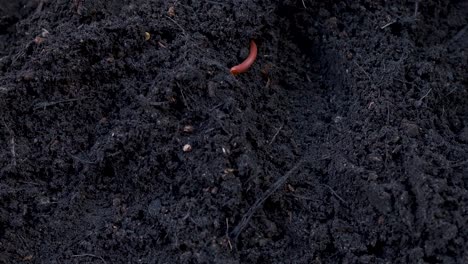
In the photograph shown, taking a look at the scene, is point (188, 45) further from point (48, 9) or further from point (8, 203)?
point (8, 203)

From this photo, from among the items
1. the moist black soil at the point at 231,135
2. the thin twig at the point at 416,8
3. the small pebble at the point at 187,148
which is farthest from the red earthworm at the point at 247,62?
the thin twig at the point at 416,8

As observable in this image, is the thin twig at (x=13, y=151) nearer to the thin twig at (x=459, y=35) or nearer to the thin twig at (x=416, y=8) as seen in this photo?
the thin twig at (x=416, y=8)

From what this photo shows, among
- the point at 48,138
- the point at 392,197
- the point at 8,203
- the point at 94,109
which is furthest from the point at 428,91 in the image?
the point at 8,203

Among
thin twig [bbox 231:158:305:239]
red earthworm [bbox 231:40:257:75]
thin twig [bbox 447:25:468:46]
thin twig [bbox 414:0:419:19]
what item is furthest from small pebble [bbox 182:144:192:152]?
thin twig [bbox 447:25:468:46]

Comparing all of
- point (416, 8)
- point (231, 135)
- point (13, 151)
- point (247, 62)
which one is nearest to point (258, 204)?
point (231, 135)

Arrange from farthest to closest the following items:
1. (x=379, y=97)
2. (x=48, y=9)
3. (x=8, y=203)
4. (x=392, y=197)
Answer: (x=48, y=9)
(x=379, y=97)
(x=8, y=203)
(x=392, y=197)

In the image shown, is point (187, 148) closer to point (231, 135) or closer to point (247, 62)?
point (231, 135)
